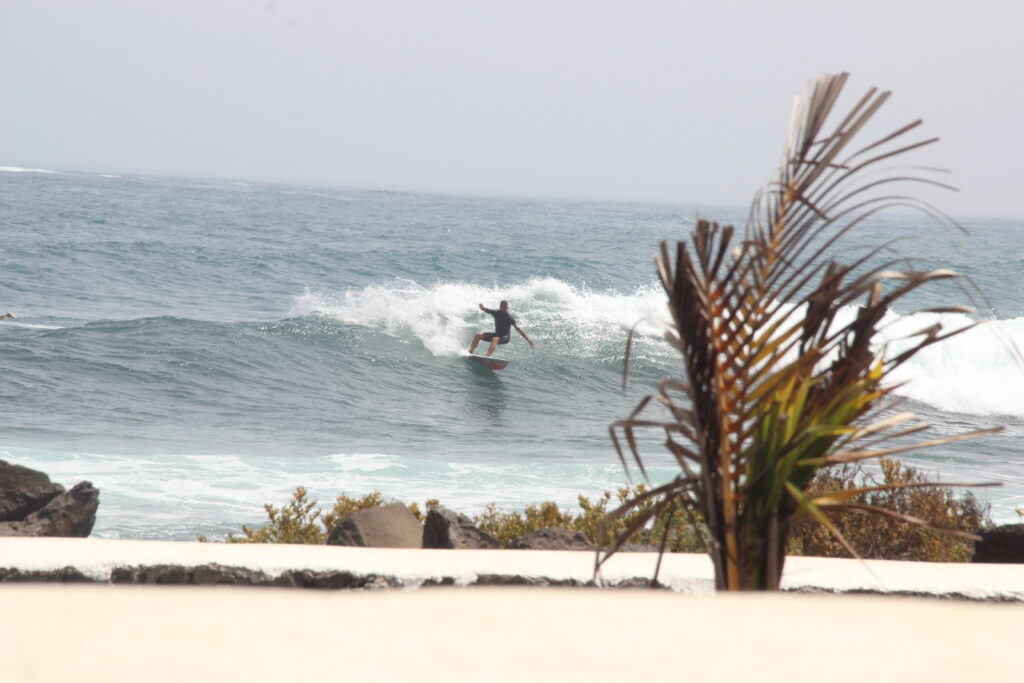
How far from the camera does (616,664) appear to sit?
2627mm

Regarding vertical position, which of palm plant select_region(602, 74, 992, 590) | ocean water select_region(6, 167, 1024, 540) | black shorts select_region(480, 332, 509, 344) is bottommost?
ocean water select_region(6, 167, 1024, 540)

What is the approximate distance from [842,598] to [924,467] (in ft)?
31.3

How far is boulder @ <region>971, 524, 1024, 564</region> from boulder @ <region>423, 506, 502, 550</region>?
2.63 metres

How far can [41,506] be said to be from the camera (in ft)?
22.1

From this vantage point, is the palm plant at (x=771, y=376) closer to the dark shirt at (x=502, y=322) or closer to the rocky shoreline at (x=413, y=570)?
the rocky shoreline at (x=413, y=570)

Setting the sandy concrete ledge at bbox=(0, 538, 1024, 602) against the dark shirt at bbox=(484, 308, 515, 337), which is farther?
the dark shirt at bbox=(484, 308, 515, 337)

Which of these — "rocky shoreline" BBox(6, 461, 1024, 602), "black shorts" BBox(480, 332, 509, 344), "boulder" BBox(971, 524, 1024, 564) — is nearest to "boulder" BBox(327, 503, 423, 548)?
"rocky shoreline" BBox(6, 461, 1024, 602)

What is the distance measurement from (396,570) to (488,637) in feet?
2.15

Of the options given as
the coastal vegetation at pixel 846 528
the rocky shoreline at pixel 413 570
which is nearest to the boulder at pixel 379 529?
the coastal vegetation at pixel 846 528

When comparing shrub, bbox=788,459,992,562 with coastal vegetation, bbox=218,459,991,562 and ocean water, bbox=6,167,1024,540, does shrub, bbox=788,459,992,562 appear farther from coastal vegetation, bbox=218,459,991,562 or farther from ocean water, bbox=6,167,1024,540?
ocean water, bbox=6,167,1024,540

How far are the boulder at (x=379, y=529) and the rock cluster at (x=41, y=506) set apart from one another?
2.14 meters

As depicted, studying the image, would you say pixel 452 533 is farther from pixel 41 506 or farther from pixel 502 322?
pixel 502 322

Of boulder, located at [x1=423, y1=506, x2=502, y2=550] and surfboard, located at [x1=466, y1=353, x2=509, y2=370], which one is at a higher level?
boulder, located at [x1=423, y1=506, x2=502, y2=550]

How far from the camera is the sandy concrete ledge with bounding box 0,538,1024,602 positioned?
3.27 metres
